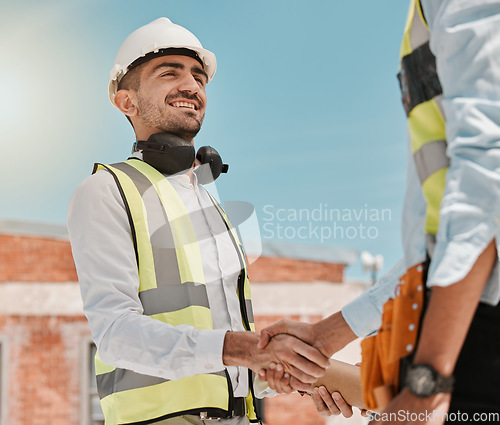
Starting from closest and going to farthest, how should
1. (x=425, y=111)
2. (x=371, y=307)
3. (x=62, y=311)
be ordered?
(x=425, y=111) < (x=371, y=307) < (x=62, y=311)

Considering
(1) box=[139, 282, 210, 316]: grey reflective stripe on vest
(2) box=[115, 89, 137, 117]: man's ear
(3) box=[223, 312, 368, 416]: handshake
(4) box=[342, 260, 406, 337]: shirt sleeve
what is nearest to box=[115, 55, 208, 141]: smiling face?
(2) box=[115, 89, 137, 117]: man's ear

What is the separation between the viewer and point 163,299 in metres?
2.52

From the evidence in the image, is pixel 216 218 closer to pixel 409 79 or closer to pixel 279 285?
pixel 409 79

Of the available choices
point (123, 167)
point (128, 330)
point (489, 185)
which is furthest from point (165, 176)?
point (489, 185)

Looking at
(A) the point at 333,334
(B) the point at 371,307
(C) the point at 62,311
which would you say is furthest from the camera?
(C) the point at 62,311

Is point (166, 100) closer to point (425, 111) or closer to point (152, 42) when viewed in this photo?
point (152, 42)

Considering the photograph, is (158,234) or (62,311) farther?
(62,311)

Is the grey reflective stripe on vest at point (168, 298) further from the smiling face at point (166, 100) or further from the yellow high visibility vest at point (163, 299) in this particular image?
the smiling face at point (166, 100)

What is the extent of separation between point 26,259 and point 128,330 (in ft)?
30.9

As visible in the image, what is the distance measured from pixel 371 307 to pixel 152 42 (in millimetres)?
1788

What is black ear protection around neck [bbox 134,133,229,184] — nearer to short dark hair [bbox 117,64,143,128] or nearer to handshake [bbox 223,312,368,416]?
short dark hair [bbox 117,64,143,128]

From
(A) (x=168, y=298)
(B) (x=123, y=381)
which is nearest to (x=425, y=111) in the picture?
(A) (x=168, y=298)

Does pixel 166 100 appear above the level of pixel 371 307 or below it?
above

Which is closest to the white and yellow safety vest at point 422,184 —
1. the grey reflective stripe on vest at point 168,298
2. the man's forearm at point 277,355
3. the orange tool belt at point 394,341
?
the orange tool belt at point 394,341
